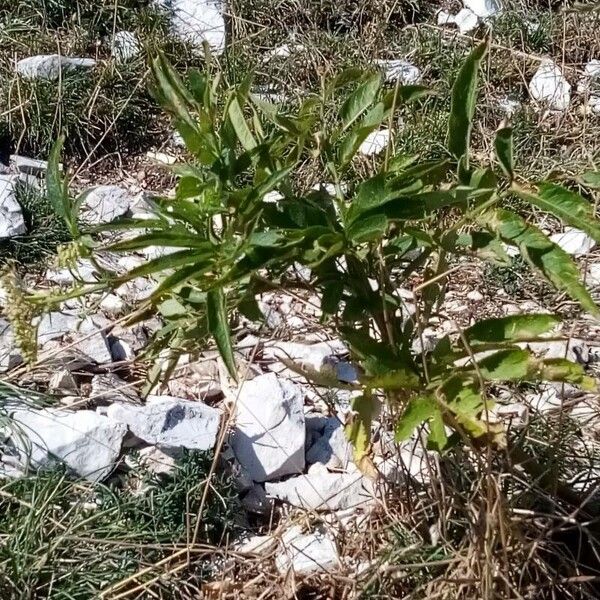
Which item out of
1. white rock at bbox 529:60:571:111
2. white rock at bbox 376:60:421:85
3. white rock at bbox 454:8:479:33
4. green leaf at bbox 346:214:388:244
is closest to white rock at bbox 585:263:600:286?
white rock at bbox 529:60:571:111

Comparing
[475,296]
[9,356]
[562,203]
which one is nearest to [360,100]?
[562,203]

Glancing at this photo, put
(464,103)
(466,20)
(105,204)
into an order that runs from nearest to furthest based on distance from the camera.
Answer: (464,103), (105,204), (466,20)

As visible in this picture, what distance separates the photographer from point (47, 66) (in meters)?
3.54

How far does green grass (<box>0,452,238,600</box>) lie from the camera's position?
6.80ft

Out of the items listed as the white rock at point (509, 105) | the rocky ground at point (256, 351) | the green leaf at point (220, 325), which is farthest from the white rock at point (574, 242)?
the green leaf at point (220, 325)

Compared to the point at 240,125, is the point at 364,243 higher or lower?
lower

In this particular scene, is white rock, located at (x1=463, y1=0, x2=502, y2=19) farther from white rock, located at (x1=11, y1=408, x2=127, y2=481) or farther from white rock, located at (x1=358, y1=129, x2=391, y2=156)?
white rock, located at (x1=11, y1=408, x2=127, y2=481)

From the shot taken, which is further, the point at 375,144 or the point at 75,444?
the point at 375,144

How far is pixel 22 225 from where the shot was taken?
308 cm

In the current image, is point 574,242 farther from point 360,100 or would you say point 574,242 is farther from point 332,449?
point 360,100

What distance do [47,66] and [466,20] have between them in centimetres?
162

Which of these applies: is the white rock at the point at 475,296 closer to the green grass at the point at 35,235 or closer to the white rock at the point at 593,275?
the white rock at the point at 593,275

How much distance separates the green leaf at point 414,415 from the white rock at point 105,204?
6.20ft

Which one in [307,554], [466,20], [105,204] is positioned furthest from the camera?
[466,20]
